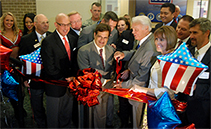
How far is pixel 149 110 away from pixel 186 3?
13.3 feet

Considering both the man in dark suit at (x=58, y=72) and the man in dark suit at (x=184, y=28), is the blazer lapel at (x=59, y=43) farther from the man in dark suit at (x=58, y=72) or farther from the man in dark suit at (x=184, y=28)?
the man in dark suit at (x=184, y=28)

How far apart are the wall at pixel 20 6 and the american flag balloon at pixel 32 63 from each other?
3915mm

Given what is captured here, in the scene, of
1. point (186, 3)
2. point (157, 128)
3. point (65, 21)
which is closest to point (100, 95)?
point (157, 128)

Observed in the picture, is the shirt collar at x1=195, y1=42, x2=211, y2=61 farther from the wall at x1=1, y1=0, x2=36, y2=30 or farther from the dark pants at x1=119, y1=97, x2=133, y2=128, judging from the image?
the wall at x1=1, y1=0, x2=36, y2=30

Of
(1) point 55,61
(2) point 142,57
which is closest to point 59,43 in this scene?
(1) point 55,61

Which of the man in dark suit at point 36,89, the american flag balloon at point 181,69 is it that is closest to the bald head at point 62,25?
the man in dark suit at point 36,89

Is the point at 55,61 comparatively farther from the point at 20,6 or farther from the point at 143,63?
Answer: the point at 20,6

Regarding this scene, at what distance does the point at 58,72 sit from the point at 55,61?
0.16 meters

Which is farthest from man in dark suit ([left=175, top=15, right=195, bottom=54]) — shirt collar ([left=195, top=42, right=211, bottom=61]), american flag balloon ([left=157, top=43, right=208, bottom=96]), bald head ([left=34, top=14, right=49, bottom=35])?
bald head ([left=34, top=14, right=49, bottom=35])

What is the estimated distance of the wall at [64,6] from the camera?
536 cm

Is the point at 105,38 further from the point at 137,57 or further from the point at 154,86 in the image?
the point at 154,86

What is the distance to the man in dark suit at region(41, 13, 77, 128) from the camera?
2.58 metres

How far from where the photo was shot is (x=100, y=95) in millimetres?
2236

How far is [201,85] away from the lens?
1.92 meters
